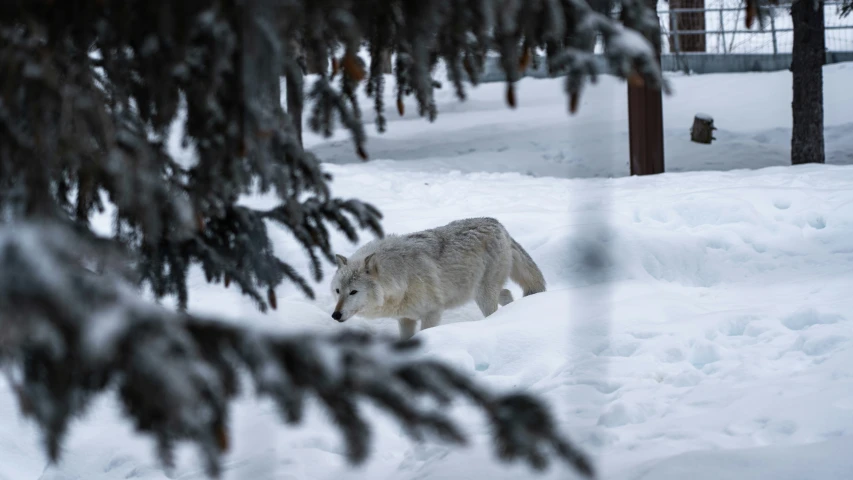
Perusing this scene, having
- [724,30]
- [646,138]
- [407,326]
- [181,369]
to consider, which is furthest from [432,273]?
[724,30]

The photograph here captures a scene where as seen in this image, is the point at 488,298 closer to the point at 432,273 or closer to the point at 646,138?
the point at 432,273

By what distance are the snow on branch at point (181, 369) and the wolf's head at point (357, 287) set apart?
5.01m

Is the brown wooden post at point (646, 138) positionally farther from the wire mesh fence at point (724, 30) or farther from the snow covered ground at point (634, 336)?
the wire mesh fence at point (724, 30)

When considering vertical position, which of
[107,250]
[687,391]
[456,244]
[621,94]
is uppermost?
[621,94]

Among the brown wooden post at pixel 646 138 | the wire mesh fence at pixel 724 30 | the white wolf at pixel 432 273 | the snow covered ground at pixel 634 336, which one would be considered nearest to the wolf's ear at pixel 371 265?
the white wolf at pixel 432 273

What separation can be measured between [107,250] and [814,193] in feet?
30.1

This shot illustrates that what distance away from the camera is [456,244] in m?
7.46

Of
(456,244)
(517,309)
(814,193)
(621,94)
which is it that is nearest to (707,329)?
(517,309)

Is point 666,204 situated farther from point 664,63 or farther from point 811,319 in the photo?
point 664,63

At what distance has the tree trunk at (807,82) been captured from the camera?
12.6 m

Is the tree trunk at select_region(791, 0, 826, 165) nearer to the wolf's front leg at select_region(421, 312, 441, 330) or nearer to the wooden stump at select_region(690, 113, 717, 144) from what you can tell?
the wooden stump at select_region(690, 113, 717, 144)

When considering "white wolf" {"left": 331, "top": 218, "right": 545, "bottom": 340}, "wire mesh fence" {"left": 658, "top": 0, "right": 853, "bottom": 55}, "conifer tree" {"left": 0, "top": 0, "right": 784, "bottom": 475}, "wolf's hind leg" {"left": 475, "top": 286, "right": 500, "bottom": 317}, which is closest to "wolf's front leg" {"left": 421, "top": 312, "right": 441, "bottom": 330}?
"white wolf" {"left": 331, "top": 218, "right": 545, "bottom": 340}

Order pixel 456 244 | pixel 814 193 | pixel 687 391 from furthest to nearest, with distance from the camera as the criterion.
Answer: pixel 814 193 < pixel 456 244 < pixel 687 391

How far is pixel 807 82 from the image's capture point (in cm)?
1316
